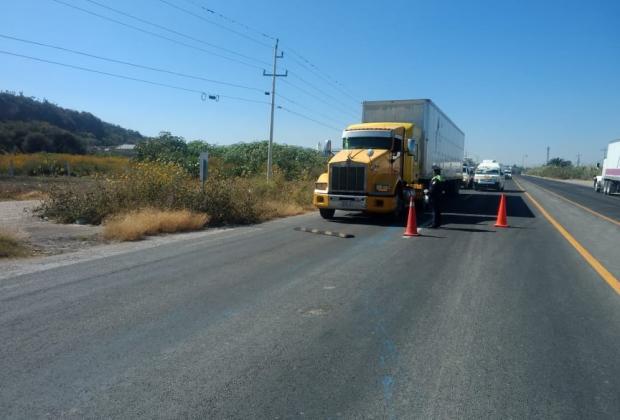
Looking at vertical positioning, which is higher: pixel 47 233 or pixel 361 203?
pixel 361 203

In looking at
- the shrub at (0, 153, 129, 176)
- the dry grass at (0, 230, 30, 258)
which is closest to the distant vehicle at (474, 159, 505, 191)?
the shrub at (0, 153, 129, 176)

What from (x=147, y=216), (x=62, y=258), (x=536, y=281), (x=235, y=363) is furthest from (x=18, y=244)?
(x=536, y=281)

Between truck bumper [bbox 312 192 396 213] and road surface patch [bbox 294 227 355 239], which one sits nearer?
road surface patch [bbox 294 227 355 239]

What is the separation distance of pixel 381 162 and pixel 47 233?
9.34 m

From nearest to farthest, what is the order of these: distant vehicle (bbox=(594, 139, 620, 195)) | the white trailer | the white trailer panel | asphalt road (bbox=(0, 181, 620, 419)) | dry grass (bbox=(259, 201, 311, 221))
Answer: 1. asphalt road (bbox=(0, 181, 620, 419))
2. dry grass (bbox=(259, 201, 311, 221))
3. the white trailer
4. the white trailer panel
5. distant vehicle (bbox=(594, 139, 620, 195))

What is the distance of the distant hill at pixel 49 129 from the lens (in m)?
61.0

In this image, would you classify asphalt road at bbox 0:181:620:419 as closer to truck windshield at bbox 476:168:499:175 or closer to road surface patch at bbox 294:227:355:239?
road surface patch at bbox 294:227:355:239

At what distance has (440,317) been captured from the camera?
595 cm

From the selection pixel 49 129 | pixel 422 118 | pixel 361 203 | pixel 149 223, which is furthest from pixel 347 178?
pixel 49 129

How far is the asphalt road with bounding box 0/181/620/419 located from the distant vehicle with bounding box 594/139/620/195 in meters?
35.7

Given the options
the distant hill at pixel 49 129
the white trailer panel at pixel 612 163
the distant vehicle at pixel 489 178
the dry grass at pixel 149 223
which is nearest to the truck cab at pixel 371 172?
the dry grass at pixel 149 223

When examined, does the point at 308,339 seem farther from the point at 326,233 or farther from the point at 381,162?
the point at 381,162

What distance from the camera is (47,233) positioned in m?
12.3

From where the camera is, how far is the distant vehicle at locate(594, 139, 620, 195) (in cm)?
3984
